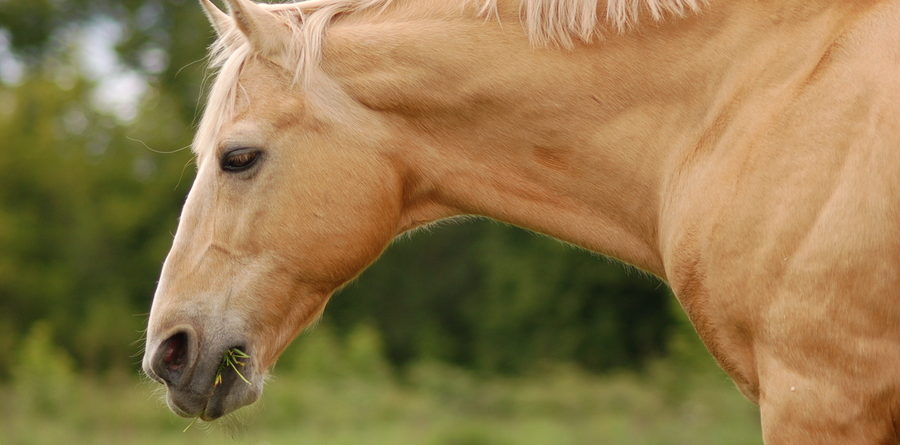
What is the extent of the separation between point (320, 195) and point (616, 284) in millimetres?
23304

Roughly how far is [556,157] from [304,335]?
1980 cm

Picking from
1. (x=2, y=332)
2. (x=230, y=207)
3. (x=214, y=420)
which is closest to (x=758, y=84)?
(x=230, y=207)

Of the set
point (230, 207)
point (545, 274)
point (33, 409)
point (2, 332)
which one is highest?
point (230, 207)

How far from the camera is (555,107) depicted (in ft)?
11.4

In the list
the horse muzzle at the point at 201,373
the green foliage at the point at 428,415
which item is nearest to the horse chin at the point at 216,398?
the horse muzzle at the point at 201,373

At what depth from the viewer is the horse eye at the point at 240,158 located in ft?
Answer: 11.7

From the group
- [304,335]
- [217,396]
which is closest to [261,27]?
[217,396]

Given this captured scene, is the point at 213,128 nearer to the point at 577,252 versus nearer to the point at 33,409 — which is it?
the point at 33,409

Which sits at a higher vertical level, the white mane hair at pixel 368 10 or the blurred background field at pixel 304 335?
the white mane hair at pixel 368 10

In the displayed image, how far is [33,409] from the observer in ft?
41.1

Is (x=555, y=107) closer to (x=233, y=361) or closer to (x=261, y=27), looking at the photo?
(x=261, y=27)

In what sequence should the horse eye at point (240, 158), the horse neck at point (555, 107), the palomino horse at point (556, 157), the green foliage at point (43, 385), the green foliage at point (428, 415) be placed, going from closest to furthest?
1. the palomino horse at point (556, 157)
2. the horse neck at point (555, 107)
3. the horse eye at point (240, 158)
4. the green foliage at point (428, 415)
5. the green foliage at point (43, 385)

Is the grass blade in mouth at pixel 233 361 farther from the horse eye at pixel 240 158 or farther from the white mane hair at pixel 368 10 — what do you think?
the white mane hair at pixel 368 10

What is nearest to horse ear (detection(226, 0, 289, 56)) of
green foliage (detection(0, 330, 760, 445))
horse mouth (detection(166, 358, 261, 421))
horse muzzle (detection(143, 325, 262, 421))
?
horse muzzle (detection(143, 325, 262, 421))
